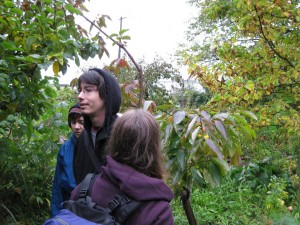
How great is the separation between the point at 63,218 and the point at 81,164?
86 centimetres

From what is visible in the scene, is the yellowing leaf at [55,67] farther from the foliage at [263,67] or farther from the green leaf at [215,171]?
the foliage at [263,67]

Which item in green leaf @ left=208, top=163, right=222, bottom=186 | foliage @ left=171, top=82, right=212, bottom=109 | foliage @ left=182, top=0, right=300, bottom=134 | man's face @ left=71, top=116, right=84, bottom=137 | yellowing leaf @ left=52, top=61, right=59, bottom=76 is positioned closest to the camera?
green leaf @ left=208, top=163, right=222, bottom=186

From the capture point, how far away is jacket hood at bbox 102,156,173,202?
5.57 ft

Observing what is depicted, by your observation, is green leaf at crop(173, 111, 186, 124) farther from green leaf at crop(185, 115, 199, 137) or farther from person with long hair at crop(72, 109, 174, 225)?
person with long hair at crop(72, 109, 174, 225)

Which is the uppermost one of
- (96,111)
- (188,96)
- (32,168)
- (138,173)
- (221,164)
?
(188,96)

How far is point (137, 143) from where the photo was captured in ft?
5.82

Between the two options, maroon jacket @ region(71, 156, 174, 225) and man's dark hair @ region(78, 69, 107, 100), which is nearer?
maroon jacket @ region(71, 156, 174, 225)

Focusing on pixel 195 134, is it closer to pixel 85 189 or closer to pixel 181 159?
pixel 181 159

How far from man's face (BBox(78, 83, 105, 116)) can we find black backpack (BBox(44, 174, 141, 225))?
71cm

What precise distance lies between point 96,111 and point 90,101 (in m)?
0.06

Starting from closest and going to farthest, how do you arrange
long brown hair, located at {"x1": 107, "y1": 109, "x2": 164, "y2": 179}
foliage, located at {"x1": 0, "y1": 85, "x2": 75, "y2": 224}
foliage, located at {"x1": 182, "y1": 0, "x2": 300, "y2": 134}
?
long brown hair, located at {"x1": 107, "y1": 109, "x2": 164, "y2": 179} → foliage, located at {"x1": 0, "y1": 85, "x2": 75, "y2": 224} → foliage, located at {"x1": 182, "y1": 0, "x2": 300, "y2": 134}

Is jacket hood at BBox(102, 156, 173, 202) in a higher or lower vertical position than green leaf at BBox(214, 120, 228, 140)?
lower

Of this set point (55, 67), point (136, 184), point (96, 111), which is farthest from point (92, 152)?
point (55, 67)

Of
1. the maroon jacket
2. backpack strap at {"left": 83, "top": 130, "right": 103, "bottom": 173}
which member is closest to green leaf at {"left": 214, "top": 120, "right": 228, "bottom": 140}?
backpack strap at {"left": 83, "top": 130, "right": 103, "bottom": 173}
